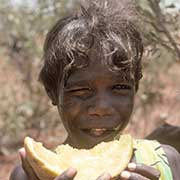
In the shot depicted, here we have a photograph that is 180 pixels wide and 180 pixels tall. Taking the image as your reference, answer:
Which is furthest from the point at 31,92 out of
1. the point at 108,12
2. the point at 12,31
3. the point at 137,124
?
the point at 108,12

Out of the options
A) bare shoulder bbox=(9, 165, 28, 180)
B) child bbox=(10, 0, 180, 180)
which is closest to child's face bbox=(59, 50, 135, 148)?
child bbox=(10, 0, 180, 180)

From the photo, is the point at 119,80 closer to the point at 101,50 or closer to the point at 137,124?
the point at 101,50

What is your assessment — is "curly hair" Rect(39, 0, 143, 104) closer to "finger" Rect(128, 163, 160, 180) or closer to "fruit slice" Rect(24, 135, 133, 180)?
"fruit slice" Rect(24, 135, 133, 180)

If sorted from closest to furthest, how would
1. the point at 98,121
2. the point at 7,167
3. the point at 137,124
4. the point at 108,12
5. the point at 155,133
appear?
the point at 98,121
the point at 108,12
the point at 155,133
the point at 7,167
the point at 137,124

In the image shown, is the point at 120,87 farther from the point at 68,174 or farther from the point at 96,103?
the point at 68,174

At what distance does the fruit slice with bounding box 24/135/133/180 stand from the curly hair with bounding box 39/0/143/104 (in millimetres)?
263

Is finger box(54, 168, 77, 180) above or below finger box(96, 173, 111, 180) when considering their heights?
above

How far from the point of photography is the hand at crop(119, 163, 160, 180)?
5.28 feet

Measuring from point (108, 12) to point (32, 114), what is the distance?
17.6 feet

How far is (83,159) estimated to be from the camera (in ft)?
5.65

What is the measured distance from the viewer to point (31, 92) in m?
7.23

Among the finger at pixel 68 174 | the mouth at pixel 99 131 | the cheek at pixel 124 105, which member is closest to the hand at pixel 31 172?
the finger at pixel 68 174

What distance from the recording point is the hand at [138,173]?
1608mm

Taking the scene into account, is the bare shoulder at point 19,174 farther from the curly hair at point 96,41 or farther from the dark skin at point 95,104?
the curly hair at point 96,41
